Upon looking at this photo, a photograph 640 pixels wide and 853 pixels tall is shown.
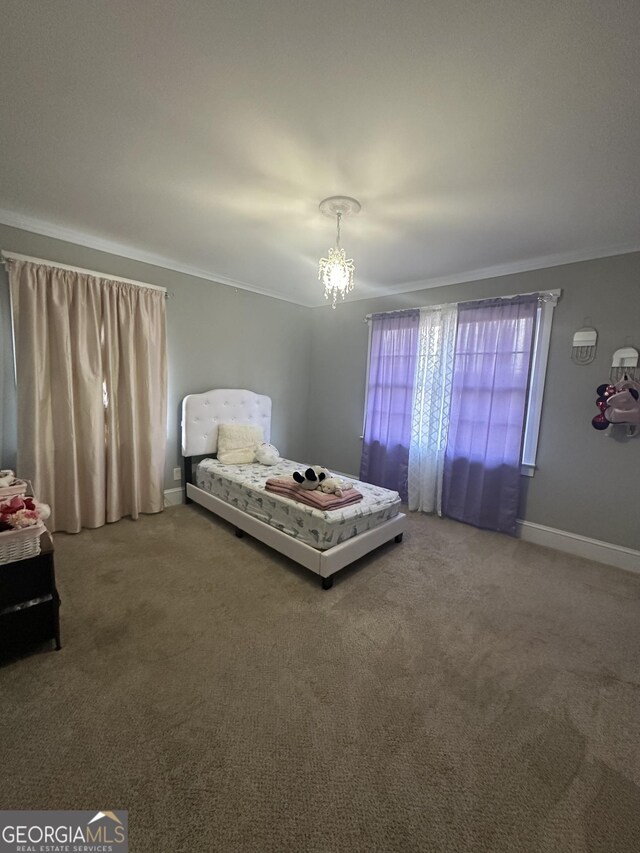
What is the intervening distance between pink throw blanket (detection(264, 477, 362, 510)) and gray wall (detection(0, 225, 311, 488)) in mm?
1519

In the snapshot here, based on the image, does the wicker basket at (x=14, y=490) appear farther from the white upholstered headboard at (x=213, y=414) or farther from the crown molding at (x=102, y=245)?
the crown molding at (x=102, y=245)

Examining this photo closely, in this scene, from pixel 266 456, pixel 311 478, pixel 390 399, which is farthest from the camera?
pixel 390 399

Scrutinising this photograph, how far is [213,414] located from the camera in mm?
3664

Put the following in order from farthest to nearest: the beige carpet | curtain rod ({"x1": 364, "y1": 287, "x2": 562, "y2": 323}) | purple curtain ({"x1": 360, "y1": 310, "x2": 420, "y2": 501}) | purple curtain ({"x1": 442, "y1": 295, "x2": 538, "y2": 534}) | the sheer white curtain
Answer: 1. purple curtain ({"x1": 360, "y1": 310, "x2": 420, "y2": 501})
2. the sheer white curtain
3. purple curtain ({"x1": 442, "y1": 295, "x2": 538, "y2": 534})
4. curtain rod ({"x1": 364, "y1": 287, "x2": 562, "y2": 323})
5. the beige carpet

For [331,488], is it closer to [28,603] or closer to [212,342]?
[28,603]

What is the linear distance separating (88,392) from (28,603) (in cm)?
174

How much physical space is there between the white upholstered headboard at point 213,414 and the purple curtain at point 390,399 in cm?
137

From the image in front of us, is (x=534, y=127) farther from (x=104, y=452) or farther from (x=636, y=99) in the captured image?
(x=104, y=452)

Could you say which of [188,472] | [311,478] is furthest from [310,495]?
[188,472]

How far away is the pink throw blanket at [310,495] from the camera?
2.39 metres

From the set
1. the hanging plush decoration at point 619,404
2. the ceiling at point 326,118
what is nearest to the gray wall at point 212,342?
the ceiling at point 326,118

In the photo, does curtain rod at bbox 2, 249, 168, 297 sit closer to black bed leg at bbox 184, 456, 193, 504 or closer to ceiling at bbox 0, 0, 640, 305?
ceiling at bbox 0, 0, 640, 305

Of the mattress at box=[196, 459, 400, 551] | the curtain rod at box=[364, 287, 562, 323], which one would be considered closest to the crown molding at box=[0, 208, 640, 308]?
the curtain rod at box=[364, 287, 562, 323]

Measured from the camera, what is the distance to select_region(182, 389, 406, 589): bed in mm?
2291
